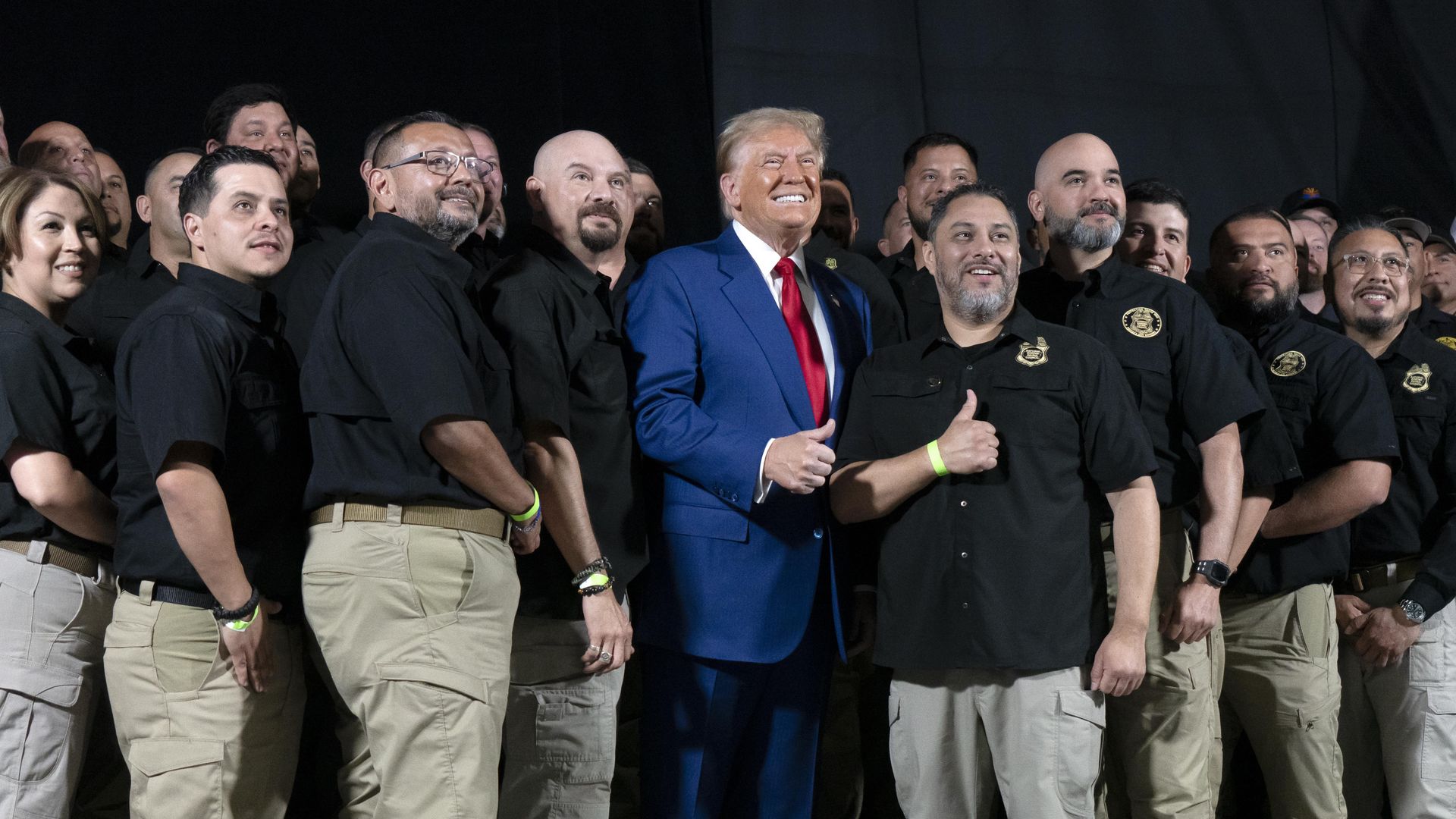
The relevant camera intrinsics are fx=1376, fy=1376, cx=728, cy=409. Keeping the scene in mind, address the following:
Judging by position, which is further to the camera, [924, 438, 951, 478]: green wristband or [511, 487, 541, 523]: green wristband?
[924, 438, 951, 478]: green wristband

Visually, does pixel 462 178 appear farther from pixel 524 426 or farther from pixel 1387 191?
pixel 1387 191

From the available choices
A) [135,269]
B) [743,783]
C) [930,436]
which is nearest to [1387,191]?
[930,436]

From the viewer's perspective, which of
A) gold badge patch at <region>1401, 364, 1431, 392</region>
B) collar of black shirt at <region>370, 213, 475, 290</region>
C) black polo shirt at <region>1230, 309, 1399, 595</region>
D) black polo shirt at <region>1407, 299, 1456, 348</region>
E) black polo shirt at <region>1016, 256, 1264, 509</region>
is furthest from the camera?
black polo shirt at <region>1407, 299, 1456, 348</region>

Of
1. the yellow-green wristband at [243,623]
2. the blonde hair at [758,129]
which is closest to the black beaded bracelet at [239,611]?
the yellow-green wristband at [243,623]

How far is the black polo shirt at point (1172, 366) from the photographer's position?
310cm

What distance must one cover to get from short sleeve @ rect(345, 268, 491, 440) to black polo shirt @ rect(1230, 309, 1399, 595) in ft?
6.72

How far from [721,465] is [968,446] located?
1.59 feet

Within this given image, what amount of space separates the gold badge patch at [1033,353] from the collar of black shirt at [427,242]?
1133mm

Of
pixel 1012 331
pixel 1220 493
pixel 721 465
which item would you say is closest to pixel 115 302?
pixel 721 465

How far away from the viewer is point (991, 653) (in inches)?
105

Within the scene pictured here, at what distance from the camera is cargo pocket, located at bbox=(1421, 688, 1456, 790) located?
136 inches

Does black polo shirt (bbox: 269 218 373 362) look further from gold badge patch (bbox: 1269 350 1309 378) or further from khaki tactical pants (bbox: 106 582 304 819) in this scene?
gold badge patch (bbox: 1269 350 1309 378)

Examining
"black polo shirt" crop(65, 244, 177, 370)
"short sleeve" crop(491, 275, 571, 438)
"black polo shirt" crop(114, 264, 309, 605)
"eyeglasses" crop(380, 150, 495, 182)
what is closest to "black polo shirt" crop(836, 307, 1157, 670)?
"short sleeve" crop(491, 275, 571, 438)

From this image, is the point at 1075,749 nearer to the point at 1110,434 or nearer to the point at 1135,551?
the point at 1135,551
